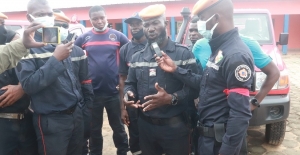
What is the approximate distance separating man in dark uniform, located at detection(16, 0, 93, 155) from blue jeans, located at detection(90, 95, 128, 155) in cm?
103

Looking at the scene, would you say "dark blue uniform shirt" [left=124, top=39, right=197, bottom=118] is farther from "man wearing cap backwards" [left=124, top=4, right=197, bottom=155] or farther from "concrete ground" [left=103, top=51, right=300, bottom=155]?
"concrete ground" [left=103, top=51, right=300, bottom=155]

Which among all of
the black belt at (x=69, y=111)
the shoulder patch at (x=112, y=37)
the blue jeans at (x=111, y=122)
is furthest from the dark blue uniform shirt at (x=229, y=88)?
the shoulder patch at (x=112, y=37)

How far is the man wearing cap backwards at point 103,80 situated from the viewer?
3.49 meters

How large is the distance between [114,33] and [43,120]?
1.81 m

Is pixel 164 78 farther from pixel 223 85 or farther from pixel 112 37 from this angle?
pixel 112 37

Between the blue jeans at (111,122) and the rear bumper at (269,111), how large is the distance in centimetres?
171

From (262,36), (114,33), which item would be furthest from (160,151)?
(262,36)

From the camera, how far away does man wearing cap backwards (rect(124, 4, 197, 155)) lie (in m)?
2.32

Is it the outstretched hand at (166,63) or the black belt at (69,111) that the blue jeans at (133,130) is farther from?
the outstretched hand at (166,63)

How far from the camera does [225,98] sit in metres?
1.84

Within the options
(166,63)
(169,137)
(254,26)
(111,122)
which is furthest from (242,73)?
(254,26)

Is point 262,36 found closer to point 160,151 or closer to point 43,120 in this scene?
point 160,151

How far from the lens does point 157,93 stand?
2223mm

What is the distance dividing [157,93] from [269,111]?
179 centimetres
